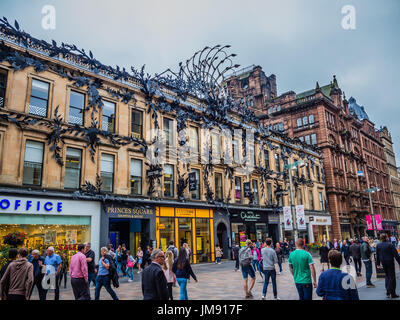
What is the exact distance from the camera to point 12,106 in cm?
1669

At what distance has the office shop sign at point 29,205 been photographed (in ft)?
50.7

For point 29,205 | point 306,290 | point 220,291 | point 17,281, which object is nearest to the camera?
point 17,281

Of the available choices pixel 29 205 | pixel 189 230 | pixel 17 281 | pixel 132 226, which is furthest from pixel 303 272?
pixel 189 230

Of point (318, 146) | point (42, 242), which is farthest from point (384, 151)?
point (42, 242)

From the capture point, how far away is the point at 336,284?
15.9 feet

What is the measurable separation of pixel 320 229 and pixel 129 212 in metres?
30.6

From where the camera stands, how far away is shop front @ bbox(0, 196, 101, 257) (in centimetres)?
1579

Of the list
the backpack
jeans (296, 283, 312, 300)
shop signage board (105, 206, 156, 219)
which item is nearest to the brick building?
shop signage board (105, 206, 156, 219)

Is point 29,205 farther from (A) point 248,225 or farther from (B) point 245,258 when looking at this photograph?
(A) point 248,225

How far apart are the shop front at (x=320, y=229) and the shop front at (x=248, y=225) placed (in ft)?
31.8

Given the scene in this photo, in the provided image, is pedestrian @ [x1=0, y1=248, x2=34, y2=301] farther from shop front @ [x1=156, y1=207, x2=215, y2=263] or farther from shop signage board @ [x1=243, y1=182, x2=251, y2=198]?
shop signage board @ [x1=243, y1=182, x2=251, y2=198]

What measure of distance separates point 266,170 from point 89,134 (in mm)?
20458

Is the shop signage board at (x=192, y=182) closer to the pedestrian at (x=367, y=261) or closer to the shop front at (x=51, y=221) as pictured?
the shop front at (x=51, y=221)

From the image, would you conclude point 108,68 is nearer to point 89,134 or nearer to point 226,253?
point 89,134
